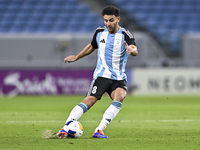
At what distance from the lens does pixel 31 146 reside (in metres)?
5.75

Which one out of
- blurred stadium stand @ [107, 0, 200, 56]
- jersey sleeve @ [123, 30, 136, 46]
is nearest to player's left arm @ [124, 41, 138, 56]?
jersey sleeve @ [123, 30, 136, 46]

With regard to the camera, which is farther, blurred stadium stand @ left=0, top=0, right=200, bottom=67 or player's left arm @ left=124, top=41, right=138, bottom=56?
blurred stadium stand @ left=0, top=0, right=200, bottom=67

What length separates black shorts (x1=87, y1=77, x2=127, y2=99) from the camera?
6.83 metres

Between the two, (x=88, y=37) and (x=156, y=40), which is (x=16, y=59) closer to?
(x=88, y=37)

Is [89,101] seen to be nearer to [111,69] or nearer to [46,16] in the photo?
[111,69]

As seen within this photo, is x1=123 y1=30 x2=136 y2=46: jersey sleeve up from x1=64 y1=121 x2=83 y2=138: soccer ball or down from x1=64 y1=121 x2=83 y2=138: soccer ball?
up

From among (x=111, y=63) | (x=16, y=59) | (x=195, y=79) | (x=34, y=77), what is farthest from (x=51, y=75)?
(x=111, y=63)

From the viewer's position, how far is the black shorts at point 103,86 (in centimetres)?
683

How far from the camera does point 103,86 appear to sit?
688 cm

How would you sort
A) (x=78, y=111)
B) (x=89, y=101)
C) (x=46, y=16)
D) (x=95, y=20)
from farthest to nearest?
(x=46, y=16), (x=95, y=20), (x=89, y=101), (x=78, y=111)

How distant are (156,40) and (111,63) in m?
18.9

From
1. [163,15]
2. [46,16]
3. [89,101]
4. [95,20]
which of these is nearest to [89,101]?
[89,101]

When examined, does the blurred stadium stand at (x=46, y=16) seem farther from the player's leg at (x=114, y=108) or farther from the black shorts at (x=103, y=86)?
the player's leg at (x=114, y=108)

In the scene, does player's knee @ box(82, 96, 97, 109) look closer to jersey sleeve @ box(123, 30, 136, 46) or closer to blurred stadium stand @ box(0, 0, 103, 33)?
jersey sleeve @ box(123, 30, 136, 46)
